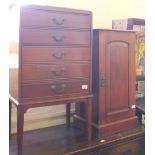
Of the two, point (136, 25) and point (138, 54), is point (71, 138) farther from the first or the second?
point (136, 25)

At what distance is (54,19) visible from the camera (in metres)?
1.34

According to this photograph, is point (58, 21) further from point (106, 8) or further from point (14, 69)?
point (106, 8)

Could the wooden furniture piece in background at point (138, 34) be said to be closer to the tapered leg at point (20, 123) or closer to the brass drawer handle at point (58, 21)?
the brass drawer handle at point (58, 21)

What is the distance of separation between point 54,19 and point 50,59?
223 mm

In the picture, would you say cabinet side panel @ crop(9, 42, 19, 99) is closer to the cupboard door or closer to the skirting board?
the skirting board

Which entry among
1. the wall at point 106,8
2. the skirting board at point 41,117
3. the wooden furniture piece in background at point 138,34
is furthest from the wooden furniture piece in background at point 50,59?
the wooden furniture piece in background at point 138,34

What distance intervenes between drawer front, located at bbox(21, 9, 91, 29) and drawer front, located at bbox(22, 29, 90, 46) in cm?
3

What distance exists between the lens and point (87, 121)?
153cm

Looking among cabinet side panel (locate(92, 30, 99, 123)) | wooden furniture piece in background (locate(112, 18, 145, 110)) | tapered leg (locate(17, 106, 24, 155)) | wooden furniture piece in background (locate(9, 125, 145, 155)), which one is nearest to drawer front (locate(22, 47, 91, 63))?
cabinet side panel (locate(92, 30, 99, 123))

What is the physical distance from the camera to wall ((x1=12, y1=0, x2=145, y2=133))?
5.97 feet

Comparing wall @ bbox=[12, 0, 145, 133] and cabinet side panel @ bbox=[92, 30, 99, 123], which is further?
wall @ bbox=[12, 0, 145, 133]

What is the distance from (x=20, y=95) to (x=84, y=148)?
19.6 inches

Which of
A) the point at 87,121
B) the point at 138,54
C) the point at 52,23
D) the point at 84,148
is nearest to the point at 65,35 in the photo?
the point at 52,23

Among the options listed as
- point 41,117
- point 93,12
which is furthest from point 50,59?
point 93,12
